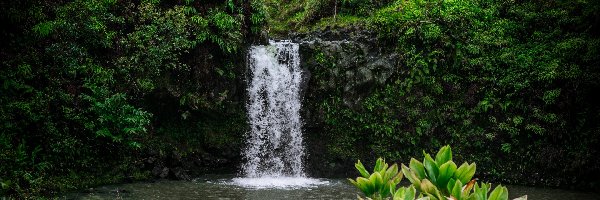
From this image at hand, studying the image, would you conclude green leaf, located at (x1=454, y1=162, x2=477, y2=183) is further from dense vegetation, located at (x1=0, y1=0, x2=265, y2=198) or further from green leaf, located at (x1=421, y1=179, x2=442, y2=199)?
dense vegetation, located at (x1=0, y1=0, x2=265, y2=198)

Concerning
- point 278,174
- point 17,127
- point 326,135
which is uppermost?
point 17,127

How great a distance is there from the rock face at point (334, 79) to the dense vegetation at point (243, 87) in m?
0.10

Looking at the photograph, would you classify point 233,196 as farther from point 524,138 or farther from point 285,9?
point 285,9

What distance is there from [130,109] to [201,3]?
332cm

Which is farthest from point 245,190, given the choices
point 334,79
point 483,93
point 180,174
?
point 483,93

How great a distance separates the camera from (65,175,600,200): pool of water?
8531 mm

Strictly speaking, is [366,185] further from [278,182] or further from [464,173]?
[278,182]

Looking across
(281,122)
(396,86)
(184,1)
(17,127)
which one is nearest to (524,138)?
(396,86)

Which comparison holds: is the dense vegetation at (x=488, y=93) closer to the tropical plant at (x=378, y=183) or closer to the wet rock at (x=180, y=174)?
the wet rock at (x=180, y=174)

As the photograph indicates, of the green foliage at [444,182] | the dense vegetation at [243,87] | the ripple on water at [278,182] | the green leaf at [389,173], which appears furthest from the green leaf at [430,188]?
the ripple on water at [278,182]

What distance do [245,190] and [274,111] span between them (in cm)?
313

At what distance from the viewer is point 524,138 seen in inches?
428

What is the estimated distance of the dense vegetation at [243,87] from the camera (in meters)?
9.11

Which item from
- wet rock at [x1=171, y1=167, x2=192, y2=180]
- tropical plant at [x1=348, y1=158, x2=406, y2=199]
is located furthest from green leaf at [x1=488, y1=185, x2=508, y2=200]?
wet rock at [x1=171, y1=167, x2=192, y2=180]
